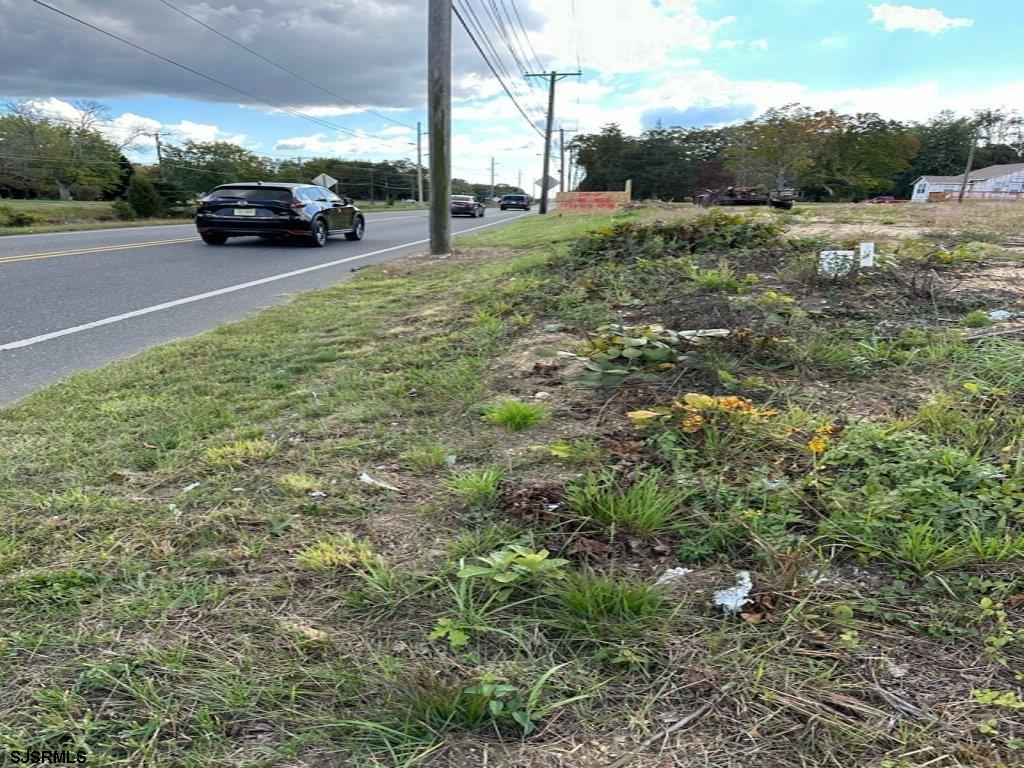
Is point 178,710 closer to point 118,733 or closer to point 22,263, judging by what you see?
point 118,733

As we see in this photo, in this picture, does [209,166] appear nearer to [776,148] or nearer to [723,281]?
[776,148]

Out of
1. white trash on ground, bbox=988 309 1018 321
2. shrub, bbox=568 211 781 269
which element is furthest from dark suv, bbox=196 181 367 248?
white trash on ground, bbox=988 309 1018 321

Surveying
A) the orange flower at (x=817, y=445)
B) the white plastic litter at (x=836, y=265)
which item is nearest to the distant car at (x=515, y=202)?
the white plastic litter at (x=836, y=265)

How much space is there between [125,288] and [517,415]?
7.14 m

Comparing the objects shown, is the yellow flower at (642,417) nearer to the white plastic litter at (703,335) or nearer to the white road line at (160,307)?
the white plastic litter at (703,335)

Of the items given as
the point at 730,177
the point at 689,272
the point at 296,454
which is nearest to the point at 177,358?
the point at 296,454

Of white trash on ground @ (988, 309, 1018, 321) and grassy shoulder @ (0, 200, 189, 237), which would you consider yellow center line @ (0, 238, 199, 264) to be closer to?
grassy shoulder @ (0, 200, 189, 237)

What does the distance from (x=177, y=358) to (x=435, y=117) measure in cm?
725

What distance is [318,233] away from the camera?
13898 millimetres

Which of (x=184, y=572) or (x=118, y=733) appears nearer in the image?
(x=118, y=733)

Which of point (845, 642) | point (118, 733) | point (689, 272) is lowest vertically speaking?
point (118, 733)

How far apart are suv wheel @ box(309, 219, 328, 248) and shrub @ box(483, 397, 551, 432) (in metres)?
11.8

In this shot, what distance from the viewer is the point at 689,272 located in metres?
5.29

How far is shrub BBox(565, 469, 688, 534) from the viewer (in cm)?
208
